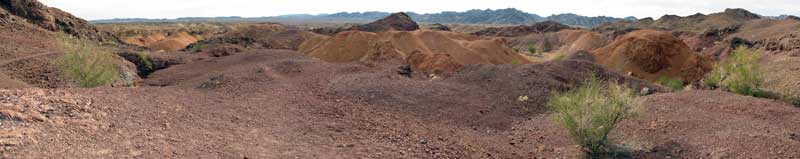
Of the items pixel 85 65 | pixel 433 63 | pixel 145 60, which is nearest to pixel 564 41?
pixel 433 63

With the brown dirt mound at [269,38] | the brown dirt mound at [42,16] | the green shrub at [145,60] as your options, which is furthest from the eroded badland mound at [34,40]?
the brown dirt mound at [269,38]

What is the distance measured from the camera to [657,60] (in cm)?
3453

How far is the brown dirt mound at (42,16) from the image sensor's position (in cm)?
3209

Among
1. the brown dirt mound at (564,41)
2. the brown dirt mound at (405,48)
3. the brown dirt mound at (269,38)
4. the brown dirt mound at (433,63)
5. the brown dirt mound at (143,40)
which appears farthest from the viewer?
the brown dirt mound at (564,41)

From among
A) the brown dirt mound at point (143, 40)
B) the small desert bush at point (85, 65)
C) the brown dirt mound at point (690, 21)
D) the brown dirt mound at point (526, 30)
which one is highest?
the brown dirt mound at point (690, 21)

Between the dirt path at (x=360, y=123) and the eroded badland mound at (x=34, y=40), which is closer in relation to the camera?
the dirt path at (x=360, y=123)

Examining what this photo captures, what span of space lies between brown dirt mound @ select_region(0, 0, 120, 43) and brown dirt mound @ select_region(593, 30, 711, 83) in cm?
3223

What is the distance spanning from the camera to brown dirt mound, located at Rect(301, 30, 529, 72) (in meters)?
34.0

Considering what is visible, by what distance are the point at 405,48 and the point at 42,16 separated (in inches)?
860

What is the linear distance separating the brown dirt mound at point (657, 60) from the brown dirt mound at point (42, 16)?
106 ft

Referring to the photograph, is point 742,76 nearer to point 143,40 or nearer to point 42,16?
point 42,16

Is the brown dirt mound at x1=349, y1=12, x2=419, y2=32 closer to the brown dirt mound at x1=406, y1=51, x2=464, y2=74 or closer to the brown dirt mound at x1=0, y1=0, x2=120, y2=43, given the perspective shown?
the brown dirt mound at x1=0, y1=0, x2=120, y2=43

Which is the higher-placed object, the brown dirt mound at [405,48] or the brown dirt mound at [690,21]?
the brown dirt mound at [690,21]

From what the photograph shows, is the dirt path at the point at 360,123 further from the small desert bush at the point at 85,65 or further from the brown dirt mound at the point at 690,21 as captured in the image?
the brown dirt mound at the point at 690,21
